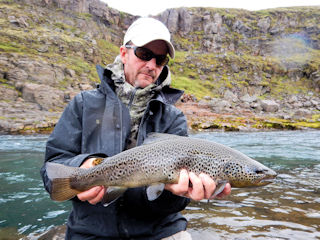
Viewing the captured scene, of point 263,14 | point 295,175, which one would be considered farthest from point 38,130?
point 263,14

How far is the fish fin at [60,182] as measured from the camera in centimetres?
246

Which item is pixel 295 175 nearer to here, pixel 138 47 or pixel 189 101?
pixel 138 47

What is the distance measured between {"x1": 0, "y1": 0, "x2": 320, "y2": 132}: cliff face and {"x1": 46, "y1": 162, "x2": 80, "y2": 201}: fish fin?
2012cm

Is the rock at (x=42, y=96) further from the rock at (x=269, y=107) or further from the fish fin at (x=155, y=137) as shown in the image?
the rock at (x=269, y=107)

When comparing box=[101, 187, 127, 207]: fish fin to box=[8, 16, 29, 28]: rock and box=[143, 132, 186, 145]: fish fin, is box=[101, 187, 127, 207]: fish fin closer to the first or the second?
box=[143, 132, 186, 145]: fish fin

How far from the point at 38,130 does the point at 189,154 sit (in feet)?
67.2

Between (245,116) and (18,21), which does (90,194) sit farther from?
(18,21)

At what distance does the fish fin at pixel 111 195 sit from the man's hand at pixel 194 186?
49 cm

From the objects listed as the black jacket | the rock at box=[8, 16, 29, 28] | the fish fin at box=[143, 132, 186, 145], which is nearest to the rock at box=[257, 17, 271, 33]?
the rock at box=[8, 16, 29, 28]

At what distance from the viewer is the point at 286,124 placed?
2906 cm

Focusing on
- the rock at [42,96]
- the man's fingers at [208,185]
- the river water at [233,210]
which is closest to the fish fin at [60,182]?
the man's fingers at [208,185]

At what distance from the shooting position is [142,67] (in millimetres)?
3369

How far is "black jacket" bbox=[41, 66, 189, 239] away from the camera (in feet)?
8.58

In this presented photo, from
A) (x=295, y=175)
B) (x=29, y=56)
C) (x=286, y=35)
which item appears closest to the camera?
(x=295, y=175)
